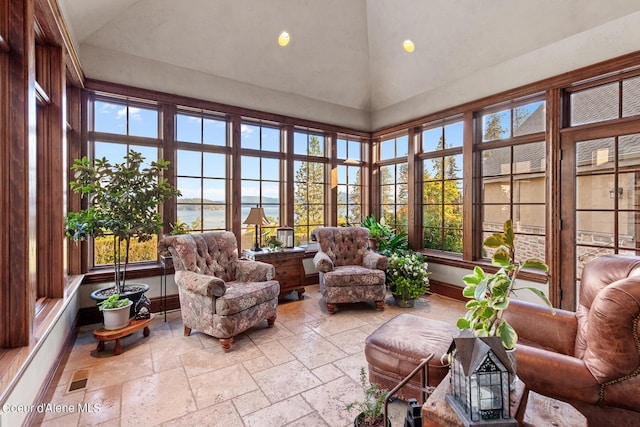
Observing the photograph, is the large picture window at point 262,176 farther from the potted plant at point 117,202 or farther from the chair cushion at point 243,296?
the potted plant at point 117,202

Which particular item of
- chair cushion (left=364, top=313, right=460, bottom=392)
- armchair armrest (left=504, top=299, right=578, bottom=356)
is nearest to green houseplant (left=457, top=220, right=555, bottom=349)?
chair cushion (left=364, top=313, right=460, bottom=392)

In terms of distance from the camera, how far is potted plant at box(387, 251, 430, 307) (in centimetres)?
401

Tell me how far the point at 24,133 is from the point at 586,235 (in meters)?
4.91

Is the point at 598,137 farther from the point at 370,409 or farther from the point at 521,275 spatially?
the point at 370,409

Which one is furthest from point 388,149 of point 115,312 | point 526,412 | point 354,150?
point 526,412

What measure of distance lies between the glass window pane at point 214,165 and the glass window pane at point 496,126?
3.76 metres

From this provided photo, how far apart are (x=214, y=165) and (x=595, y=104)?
4.65m

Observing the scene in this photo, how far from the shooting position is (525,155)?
12.4 ft

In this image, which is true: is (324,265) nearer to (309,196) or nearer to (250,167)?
(309,196)

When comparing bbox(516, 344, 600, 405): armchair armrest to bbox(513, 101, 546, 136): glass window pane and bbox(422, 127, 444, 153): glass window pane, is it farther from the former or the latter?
bbox(422, 127, 444, 153): glass window pane

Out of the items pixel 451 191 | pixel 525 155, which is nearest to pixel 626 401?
pixel 525 155

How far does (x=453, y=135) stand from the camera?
460cm

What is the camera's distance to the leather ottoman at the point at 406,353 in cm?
183

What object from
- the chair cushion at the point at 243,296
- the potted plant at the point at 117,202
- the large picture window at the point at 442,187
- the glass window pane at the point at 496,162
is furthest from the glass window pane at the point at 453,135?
the potted plant at the point at 117,202
